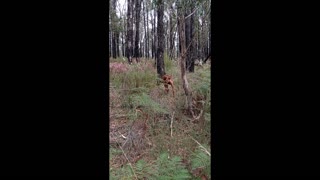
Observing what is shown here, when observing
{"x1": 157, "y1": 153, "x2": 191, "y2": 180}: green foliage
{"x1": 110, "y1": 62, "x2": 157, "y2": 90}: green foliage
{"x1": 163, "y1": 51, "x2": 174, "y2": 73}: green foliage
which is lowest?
{"x1": 157, "y1": 153, "x2": 191, "y2": 180}: green foliage

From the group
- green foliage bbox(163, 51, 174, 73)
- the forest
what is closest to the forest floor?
the forest

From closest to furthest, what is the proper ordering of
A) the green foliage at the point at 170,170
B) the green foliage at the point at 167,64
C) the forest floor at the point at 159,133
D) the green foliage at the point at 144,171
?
the green foliage at the point at 170,170 < the green foliage at the point at 144,171 < the forest floor at the point at 159,133 < the green foliage at the point at 167,64

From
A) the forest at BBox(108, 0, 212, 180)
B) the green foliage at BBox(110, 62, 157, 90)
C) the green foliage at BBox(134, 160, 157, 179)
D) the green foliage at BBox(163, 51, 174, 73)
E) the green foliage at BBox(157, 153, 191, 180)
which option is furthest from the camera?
the green foliage at BBox(163, 51, 174, 73)

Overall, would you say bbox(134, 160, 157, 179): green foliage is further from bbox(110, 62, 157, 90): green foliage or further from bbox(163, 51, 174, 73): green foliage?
bbox(163, 51, 174, 73): green foliage

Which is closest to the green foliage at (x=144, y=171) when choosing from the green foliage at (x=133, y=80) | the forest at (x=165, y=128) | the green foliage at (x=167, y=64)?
the forest at (x=165, y=128)

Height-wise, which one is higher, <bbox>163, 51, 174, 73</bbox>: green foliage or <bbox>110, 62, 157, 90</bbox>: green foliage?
<bbox>163, 51, 174, 73</bbox>: green foliage

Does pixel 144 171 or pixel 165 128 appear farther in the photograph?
pixel 165 128

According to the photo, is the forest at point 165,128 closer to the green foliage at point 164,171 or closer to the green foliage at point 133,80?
the green foliage at point 164,171

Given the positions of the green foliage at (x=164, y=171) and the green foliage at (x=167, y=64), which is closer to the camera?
the green foliage at (x=164, y=171)

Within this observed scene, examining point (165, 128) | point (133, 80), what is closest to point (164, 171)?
point (165, 128)

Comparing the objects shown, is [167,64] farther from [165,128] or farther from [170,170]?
A: [170,170]
